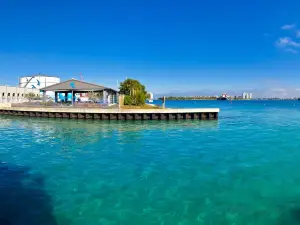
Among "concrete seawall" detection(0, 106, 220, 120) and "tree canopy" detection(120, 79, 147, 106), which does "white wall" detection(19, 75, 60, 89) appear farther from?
"concrete seawall" detection(0, 106, 220, 120)

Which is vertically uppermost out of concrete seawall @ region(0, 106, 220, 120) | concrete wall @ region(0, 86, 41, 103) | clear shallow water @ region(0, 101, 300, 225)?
concrete wall @ region(0, 86, 41, 103)

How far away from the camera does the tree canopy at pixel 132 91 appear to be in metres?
65.9

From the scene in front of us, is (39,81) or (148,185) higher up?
(39,81)

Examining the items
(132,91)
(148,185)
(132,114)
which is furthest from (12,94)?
(148,185)

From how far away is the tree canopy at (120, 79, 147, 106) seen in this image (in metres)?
65.9

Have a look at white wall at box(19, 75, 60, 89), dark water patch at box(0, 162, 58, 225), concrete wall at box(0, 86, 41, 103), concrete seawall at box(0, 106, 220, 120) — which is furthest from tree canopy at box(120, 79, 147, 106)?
white wall at box(19, 75, 60, 89)

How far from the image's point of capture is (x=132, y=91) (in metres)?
74.5

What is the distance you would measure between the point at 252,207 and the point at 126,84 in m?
78.7

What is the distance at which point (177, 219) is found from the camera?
30.7ft

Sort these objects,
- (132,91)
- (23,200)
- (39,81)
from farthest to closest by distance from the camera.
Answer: (39,81) < (132,91) < (23,200)

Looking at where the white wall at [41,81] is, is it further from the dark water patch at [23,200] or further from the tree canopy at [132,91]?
the dark water patch at [23,200]

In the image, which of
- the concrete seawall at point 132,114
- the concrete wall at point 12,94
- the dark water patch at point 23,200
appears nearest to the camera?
the dark water patch at point 23,200

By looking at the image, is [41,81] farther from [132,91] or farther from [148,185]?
[148,185]

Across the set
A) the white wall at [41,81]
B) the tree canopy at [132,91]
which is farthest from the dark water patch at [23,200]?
the white wall at [41,81]
